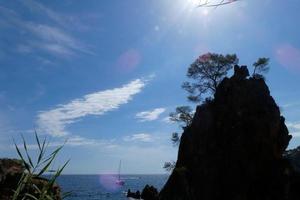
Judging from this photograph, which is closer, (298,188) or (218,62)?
(298,188)

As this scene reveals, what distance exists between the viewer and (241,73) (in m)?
55.6

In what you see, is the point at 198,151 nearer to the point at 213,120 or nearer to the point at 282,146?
the point at 213,120

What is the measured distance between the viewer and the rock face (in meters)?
49.1

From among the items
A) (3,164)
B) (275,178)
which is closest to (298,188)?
(275,178)

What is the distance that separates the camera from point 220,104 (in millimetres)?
54531

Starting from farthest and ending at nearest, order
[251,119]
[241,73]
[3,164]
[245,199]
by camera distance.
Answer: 1. [241,73]
2. [251,119]
3. [245,199]
4. [3,164]

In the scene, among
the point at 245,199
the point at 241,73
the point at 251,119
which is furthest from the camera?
the point at 241,73

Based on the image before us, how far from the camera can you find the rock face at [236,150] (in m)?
49.1

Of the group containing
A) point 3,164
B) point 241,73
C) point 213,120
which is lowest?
point 3,164

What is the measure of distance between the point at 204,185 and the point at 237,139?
6887 millimetres

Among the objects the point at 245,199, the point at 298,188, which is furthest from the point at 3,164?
the point at 298,188

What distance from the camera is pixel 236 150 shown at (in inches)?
2019

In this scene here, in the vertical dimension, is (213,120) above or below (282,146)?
above

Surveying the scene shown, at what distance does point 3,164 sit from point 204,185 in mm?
44360
